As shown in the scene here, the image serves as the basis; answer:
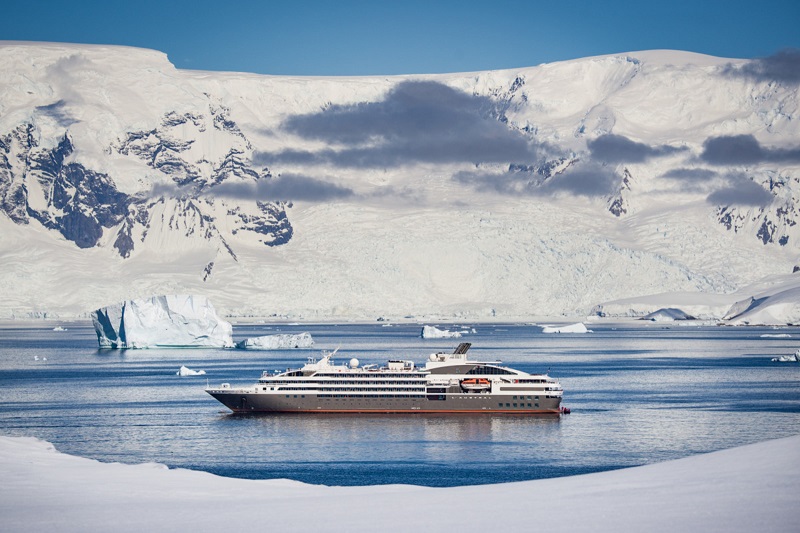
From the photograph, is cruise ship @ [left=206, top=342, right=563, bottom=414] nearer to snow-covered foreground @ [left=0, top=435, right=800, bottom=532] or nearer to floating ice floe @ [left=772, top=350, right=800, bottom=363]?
snow-covered foreground @ [left=0, top=435, right=800, bottom=532]

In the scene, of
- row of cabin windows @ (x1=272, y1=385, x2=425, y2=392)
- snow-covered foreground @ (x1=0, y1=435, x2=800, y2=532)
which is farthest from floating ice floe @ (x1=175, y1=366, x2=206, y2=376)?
snow-covered foreground @ (x1=0, y1=435, x2=800, y2=532)

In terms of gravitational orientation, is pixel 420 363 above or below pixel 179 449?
above

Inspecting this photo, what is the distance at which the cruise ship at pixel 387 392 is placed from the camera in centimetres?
8700

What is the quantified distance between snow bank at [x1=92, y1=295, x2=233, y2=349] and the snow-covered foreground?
12625cm

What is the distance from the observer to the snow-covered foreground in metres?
29.5

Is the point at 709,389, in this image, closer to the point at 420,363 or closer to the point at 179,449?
the point at 420,363

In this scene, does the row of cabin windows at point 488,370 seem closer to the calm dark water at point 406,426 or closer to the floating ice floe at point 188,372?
the calm dark water at point 406,426

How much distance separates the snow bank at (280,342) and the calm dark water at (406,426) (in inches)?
1025

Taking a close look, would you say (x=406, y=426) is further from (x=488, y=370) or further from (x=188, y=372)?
(x=188, y=372)

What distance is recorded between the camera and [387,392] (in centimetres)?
8756

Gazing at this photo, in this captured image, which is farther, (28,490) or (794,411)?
(794,411)

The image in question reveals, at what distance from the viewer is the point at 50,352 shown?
166m

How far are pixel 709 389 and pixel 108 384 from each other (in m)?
56.1

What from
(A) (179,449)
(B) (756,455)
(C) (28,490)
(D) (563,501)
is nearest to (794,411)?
(A) (179,449)
